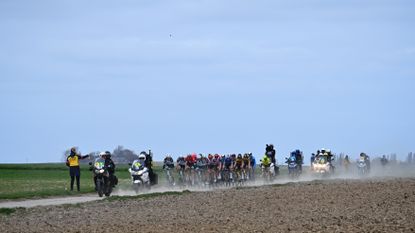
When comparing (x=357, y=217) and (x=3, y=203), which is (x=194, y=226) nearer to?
(x=357, y=217)

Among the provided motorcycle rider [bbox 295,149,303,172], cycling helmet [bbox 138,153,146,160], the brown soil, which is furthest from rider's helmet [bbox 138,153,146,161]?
motorcycle rider [bbox 295,149,303,172]

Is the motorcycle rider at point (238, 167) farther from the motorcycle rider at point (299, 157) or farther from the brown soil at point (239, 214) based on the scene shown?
the brown soil at point (239, 214)

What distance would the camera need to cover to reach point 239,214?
1068 inches

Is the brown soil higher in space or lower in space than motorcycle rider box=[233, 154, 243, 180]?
lower

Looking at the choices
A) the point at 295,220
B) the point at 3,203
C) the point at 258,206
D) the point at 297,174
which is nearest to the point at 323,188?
the point at 258,206

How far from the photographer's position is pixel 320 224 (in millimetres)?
22953

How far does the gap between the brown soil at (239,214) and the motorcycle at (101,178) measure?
12.3 feet

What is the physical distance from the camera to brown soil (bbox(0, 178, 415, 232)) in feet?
75.3

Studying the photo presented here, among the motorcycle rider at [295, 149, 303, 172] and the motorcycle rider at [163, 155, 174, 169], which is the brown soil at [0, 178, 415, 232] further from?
the motorcycle rider at [295, 149, 303, 172]

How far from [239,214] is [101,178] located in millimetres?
13738

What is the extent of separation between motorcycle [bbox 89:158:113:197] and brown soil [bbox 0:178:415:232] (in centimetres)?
373

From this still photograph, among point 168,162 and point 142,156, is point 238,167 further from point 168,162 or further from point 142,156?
point 142,156

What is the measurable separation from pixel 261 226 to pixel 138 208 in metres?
9.00

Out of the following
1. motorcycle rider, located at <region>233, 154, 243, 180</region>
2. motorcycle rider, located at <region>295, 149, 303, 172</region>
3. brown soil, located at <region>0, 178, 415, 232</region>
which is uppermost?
motorcycle rider, located at <region>295, 149, 303, 172</region>
